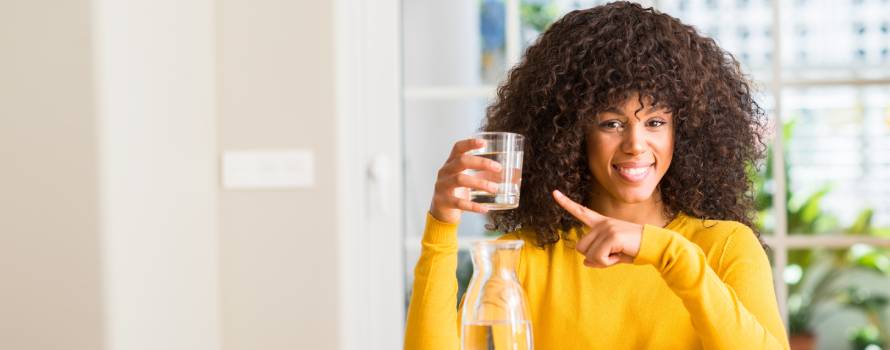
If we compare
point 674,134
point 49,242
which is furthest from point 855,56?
point 49,242

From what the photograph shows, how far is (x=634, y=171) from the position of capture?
1376 millimetres

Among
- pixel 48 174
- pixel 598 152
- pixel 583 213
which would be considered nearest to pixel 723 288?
pixel 583 213

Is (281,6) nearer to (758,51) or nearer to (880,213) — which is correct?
(758,51)

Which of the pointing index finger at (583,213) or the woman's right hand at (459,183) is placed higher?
the woman's right hand at (459,183)

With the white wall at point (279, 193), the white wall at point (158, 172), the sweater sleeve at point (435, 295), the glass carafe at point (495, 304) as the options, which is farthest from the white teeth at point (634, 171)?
the white wall at point (279, 193)

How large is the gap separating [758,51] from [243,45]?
1.46 meters

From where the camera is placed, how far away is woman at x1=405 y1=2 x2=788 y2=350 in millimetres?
1371

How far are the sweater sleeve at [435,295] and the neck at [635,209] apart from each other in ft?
0.96

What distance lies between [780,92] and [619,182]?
1502 millimetres

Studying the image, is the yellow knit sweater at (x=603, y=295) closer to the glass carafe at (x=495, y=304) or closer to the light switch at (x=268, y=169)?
the glass carafe at (x=495, y=304)

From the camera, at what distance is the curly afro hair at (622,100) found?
1.41 metres

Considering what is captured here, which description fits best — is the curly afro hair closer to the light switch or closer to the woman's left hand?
the woman's left hand

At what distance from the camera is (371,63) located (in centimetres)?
267

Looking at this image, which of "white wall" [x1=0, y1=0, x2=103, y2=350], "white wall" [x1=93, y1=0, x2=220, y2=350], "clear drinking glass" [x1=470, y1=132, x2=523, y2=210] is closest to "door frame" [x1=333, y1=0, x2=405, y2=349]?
"white wall" [x1=93, y1=0, x2=220, y2=350]
